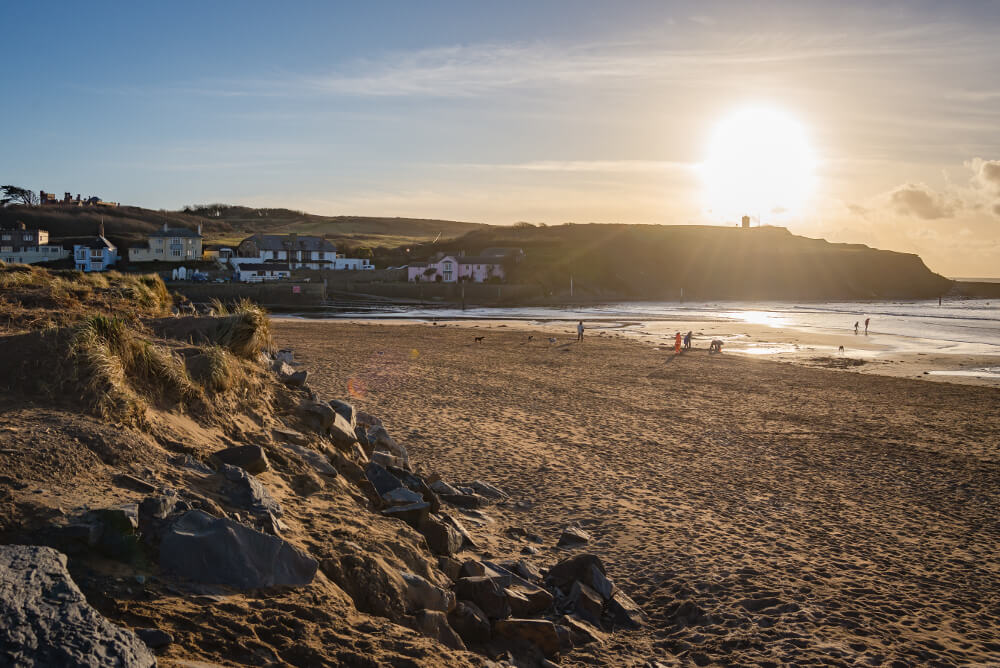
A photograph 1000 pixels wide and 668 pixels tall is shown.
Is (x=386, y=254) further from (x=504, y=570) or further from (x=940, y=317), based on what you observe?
(x=504, y=570)

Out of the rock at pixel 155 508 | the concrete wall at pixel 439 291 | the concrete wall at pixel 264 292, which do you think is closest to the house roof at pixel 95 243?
the concrete wall at pixel 264 292

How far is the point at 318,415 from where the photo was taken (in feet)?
28.8

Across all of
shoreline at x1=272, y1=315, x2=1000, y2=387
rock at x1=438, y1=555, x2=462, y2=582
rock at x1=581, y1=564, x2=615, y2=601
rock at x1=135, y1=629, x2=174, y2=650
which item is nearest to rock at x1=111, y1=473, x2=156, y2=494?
rock at x1=135, y1=629, x2=174, y2=650

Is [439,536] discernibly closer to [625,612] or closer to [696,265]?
[625,612]

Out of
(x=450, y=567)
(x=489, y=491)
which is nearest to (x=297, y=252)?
(x=489, y=491)

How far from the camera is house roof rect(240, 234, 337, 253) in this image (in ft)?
292

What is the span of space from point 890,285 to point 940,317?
71.6 m

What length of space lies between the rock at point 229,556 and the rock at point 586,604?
284 cm

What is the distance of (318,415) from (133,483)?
385 centimetres

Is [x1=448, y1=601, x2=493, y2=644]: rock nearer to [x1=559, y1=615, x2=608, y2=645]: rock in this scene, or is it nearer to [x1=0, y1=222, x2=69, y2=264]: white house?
[x1=559, y1=615, x2=608, y2=645]: rock

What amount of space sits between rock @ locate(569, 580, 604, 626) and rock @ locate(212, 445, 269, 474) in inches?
128

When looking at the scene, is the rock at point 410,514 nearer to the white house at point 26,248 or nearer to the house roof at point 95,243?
the house roof at point 95,243

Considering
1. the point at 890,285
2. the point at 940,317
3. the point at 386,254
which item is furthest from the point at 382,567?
the point at 890,285

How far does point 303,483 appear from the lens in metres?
6.63
